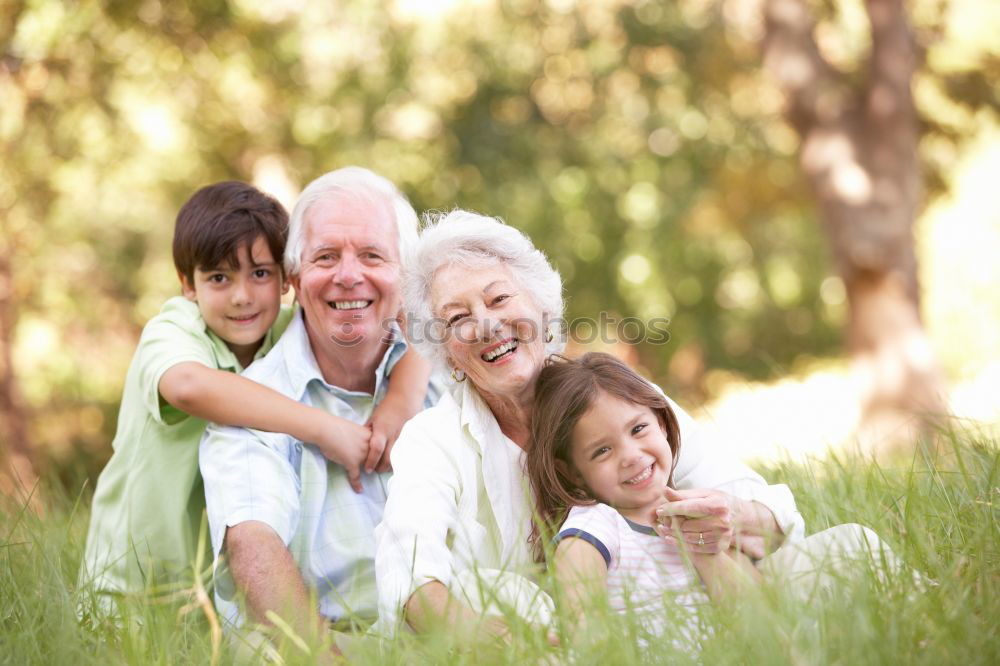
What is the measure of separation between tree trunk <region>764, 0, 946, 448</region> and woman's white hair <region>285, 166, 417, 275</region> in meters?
6.15

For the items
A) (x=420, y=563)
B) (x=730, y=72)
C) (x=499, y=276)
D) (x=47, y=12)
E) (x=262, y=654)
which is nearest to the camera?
(x=262, y=654)

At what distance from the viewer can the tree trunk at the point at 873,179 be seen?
8.70m

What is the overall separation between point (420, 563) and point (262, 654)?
1.46 ft

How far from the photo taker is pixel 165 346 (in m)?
3.26

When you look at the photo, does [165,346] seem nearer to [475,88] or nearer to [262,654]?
[262,654]

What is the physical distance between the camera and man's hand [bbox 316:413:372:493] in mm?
3131

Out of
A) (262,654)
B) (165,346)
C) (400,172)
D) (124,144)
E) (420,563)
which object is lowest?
(262,654)

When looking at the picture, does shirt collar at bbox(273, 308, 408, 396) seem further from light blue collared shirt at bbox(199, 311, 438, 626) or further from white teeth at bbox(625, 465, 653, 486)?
white teeth at bbox(625, 465, 653, 486)

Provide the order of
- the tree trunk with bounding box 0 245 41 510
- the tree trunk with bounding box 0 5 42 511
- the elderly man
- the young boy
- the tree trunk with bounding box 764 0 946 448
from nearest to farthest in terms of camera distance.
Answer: the elderly man < the young boy < the tree trunk with bounding box 0 5 42 511 < the tree trunk with bounding box 764 0 946 448 < the tree trunk with bounding box 0 245 41 510

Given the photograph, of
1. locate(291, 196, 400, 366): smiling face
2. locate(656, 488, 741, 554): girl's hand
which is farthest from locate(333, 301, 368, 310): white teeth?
locate(656, 488, 741, 554): girl's hand

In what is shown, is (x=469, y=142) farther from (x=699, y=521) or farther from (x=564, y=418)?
(x=699, y=521)

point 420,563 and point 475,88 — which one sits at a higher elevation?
point 475,88

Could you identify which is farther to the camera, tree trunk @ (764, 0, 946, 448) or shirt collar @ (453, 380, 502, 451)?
tree trunk @ (764, 0, 946, 448)

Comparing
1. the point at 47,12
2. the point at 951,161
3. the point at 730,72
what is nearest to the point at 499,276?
the point at 47,12
